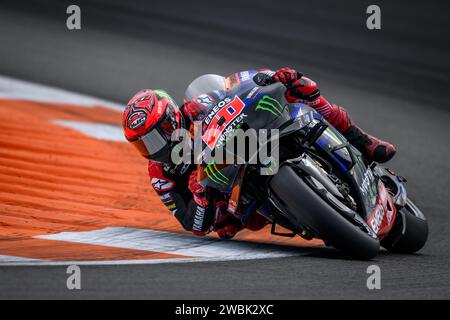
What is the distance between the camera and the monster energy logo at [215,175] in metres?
5.80

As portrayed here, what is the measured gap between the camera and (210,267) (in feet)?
18.5

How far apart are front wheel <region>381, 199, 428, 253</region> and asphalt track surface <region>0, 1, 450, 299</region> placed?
585mm

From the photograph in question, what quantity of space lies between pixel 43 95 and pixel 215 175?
6.15 m

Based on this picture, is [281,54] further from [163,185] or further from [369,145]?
[163,185]

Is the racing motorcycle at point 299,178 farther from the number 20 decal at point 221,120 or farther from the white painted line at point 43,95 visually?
the white painted line at point 43,95

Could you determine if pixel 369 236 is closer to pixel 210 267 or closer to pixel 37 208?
pixel 210 267

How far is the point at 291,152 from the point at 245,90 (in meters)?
0.48

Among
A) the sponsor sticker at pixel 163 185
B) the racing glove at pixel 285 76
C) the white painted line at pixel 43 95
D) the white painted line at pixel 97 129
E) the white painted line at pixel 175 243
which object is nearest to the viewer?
the racing glove at pixel 285 76

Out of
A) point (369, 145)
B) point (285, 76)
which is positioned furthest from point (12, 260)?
point (369, 145)

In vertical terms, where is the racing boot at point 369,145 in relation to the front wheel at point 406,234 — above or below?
above

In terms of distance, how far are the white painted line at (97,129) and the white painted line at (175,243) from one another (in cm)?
308

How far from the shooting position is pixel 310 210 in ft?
18.0

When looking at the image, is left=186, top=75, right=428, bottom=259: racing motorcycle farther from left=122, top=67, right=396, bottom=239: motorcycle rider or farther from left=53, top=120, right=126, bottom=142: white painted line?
left=53, top=120, right=126, bottom=142: white painted line

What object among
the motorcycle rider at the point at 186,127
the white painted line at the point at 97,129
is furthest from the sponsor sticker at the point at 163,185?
the white painted line at the point at 97,129
